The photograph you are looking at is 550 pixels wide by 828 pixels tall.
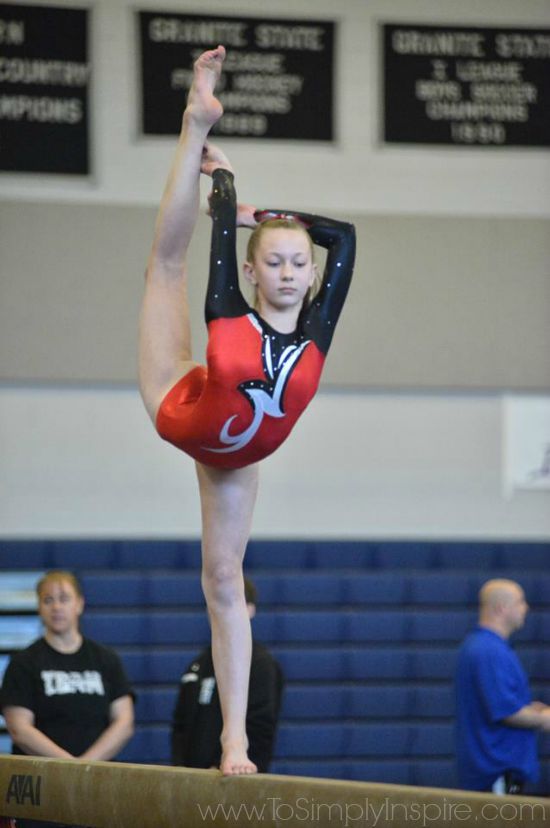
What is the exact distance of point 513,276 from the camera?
27.4 ft

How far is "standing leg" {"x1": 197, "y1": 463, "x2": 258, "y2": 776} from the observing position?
3.29 meters

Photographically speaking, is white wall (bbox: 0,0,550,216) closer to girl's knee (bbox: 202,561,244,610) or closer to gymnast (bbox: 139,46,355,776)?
gymnast (bbox: 139,46,355,776)

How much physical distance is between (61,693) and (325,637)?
110 inches

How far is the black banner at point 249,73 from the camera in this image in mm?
A: 8000

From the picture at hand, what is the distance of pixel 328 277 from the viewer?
3367 mm

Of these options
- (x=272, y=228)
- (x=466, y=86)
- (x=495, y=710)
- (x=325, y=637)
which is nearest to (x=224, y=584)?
(x=272, y=228)

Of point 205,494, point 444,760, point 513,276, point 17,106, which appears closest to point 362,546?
point 444,760

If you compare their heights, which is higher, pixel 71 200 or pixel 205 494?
pixel 71 200

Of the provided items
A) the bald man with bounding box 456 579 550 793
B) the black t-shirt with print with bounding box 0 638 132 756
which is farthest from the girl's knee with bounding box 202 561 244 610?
the bald man with bounding box 456 579 550 793

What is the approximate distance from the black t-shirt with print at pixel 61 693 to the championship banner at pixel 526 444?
3.68 m

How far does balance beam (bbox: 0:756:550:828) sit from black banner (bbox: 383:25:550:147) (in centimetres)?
566

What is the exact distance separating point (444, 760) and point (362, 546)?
1.40 meters

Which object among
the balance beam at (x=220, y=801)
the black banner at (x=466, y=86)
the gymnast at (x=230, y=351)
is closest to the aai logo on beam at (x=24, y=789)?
the balance beam at (x=220, y=801)

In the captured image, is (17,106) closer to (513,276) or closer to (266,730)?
(513,276)
